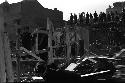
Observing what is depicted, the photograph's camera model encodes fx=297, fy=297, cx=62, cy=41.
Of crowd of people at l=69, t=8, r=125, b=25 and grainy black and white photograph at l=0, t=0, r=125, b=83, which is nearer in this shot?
grainy black and white photograph at l=0, t=0, r=125, b=83

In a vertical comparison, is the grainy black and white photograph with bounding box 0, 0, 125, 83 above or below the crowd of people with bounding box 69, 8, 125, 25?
below

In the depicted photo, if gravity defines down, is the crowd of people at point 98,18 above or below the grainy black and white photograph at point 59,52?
above

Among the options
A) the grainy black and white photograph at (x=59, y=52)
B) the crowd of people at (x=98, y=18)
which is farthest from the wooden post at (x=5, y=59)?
the crowd of people at (x=98, y=18)

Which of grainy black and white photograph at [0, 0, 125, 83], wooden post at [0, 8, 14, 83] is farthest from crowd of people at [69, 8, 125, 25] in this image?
wooden post at [0, 8, 14, 83]

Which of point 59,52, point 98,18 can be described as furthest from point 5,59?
point 98,18

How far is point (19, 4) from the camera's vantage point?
47969 mm

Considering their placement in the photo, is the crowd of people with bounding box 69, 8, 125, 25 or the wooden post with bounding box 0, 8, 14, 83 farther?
the crowd of people with bounding box 69, 8, 125, 25

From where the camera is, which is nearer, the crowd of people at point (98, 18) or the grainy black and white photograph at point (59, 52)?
the grainy black and white photograph at point (59, 52)

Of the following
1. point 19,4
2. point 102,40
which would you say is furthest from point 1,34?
point 19,4

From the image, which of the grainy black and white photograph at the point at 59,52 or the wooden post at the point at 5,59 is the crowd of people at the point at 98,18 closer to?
the grainy black and white photograph at the point at 59,52

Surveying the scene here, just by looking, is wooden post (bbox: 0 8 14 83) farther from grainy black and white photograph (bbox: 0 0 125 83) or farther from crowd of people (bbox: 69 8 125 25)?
crowd of people (bbox: 69 8 125 25)

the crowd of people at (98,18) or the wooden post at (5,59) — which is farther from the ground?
the crowd of people at (98,18)

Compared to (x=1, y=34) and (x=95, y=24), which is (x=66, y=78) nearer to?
(x=1, y=34)

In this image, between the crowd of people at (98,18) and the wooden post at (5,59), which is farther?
the crowd of people at (98,18)
